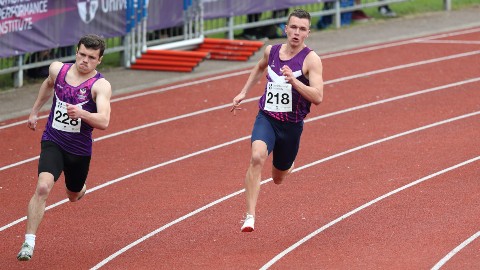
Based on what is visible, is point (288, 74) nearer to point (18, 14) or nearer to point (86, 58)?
point (86, 58)

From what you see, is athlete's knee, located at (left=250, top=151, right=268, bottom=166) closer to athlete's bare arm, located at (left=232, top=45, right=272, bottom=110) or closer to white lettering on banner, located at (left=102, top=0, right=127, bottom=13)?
athlete's bare arm, located at (left=232, top=45, right=272, bottom=110)

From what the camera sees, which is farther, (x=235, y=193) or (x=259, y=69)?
(x=235, y=193)

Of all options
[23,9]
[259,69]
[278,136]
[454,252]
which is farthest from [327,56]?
[454,252]

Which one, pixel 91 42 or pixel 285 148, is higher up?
pixel 91 42

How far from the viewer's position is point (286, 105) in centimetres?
986

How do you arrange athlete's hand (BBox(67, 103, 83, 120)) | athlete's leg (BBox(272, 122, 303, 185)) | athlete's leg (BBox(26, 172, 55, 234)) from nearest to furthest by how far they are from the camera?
athlete's hand (BBox(67, 103, 83, 120)), athlete's leg (BBox(26, 172, 55, 234)), athlete's leg (BBox(272, 122, 303, 185))

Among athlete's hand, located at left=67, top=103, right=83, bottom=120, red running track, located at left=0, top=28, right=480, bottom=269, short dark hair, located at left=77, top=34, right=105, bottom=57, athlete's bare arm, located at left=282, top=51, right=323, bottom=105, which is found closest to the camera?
athlete's hand, located at left=67, top=103, right=83, bottom=120

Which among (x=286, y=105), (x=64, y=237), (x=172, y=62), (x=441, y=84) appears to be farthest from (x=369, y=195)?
(x=172, y=62)

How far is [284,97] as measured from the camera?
9812mm

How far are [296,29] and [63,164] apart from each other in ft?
7.13

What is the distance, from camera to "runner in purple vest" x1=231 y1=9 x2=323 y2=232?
379 inches

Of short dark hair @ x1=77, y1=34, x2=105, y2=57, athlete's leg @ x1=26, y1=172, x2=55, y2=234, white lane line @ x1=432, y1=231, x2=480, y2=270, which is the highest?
short dark hair @ x1=77, y1=34, x2=105, y2=57

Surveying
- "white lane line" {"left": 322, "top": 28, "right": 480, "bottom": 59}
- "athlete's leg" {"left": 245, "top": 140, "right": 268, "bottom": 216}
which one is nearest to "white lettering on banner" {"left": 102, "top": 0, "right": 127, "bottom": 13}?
"white lane line" {"left": 322, "top": 28, "right": 480, "bottom": 59}

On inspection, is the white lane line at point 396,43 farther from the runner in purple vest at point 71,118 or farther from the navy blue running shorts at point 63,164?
the runner in purple vest at point 71,118
